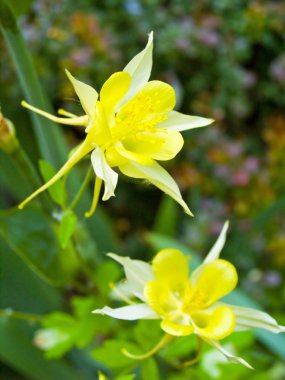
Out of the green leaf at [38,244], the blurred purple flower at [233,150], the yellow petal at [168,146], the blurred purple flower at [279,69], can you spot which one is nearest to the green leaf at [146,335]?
the green leaf at [38,244]

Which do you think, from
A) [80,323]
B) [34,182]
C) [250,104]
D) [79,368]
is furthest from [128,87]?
[250,104]

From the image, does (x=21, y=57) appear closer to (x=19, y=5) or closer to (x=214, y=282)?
(x=19, y=5)

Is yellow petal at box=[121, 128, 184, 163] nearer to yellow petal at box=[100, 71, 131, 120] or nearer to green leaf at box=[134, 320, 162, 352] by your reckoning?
yellow petal at box=[100, 71, 131, 120]

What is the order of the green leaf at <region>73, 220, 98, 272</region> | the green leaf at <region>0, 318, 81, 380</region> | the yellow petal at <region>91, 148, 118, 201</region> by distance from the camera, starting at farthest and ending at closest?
the green leaf at <region>0, 318, 81, 380</region> → the green leaf at <region>73, 220, 98, 272</region> → the yellow petal at <region>91, 148, 118, 201</region>

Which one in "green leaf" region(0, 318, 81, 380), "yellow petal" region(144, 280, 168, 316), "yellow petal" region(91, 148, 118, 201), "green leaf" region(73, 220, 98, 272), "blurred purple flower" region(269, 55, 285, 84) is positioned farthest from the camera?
"blurred purple flower" region(269, 55, 285, 84)

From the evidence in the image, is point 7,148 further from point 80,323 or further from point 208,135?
point 208,135

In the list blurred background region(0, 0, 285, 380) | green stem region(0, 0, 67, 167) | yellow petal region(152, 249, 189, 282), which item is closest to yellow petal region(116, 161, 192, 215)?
yellow petal region(152, 249, 189, 282)

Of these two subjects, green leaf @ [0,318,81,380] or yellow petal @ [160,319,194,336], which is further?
green leaf @ [0,318,81,380]

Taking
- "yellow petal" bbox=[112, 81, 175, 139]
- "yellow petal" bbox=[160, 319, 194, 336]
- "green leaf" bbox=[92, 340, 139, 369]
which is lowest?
"green leaf" bbox=[92, 340, 139, 369]

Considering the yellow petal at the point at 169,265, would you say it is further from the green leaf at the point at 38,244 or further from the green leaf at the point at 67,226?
the green leaf at the point at 38,244
